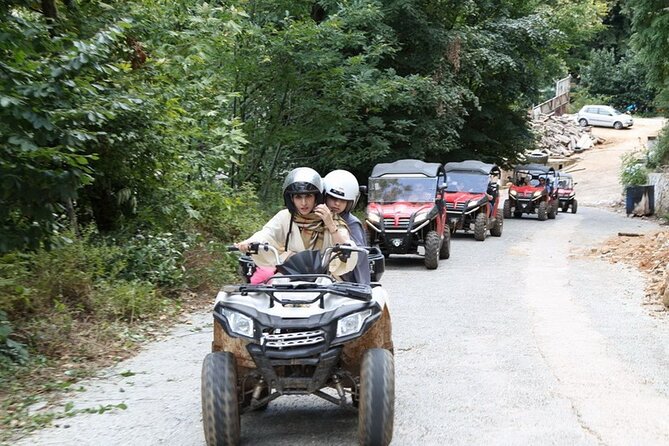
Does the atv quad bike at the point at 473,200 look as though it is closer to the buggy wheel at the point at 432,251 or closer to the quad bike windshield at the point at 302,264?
the buggy wheel at the point at 432,251

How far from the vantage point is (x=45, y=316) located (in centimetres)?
859

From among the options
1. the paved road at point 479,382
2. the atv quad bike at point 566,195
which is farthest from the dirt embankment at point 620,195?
the atv quad bike at point 566,195

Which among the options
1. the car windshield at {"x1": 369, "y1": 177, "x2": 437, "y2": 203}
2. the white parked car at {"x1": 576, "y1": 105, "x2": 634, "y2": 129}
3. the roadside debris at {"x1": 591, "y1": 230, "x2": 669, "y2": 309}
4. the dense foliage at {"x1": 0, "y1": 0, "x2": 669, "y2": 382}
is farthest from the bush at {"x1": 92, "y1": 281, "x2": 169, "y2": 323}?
the white parked car at {"x1": 576, "y1": 105, "x2": 634, "y2": 129}

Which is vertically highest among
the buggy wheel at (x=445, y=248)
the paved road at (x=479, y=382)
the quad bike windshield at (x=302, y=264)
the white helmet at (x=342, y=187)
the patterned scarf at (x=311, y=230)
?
the white helmet at (x=342, y=187)

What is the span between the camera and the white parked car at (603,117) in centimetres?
6662

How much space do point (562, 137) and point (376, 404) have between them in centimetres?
6101

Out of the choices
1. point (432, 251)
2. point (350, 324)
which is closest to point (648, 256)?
point (432, 251)

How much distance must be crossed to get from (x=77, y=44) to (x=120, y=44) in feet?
11.7

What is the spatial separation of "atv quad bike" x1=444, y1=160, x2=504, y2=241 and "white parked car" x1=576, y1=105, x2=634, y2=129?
145 ft

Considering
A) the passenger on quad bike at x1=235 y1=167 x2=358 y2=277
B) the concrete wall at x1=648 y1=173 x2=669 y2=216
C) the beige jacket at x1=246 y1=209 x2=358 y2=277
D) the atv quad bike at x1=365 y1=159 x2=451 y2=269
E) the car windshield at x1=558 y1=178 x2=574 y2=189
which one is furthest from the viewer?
the car windshield at x1=558 y1=178 x2=574 y2=189

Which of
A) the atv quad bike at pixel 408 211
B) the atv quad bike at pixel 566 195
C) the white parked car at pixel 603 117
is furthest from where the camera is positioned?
the white parked car at pixel 603 117

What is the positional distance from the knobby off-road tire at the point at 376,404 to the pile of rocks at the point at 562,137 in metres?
55.9

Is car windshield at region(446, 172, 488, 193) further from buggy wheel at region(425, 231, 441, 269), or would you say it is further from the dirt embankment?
buggy wheel at region(425, 231, 441, 269)

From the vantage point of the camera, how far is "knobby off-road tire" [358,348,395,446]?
16.9 feet
